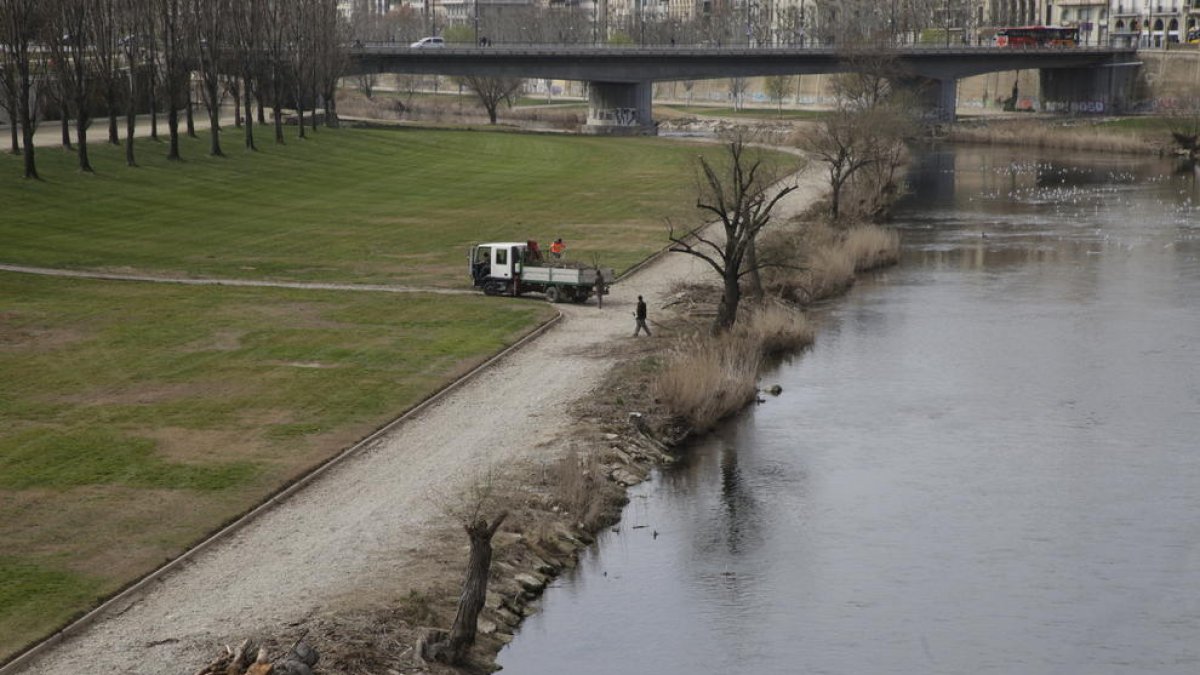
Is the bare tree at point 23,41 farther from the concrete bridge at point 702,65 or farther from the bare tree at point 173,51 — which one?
the concrete bridge at point 702,65

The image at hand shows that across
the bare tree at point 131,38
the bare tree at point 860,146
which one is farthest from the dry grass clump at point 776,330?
the bare tree at point 131,38

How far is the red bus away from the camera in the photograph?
7431 inches

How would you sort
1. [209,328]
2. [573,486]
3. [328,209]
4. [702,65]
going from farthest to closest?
[702,65]
[328,209]
[209,328]
[573,486]

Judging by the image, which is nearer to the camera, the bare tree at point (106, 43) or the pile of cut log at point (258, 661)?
the pile of cut log at point (258, 661)

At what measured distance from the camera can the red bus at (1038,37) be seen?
189 m

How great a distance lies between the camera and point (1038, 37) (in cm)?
18950

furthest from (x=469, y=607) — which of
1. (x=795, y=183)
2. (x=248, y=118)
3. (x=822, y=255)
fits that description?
(x=248, y=118)

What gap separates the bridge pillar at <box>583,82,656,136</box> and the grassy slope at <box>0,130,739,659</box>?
47154 millimetres

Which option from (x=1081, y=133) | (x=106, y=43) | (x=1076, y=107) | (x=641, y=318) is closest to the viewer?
(x=641, y=318)

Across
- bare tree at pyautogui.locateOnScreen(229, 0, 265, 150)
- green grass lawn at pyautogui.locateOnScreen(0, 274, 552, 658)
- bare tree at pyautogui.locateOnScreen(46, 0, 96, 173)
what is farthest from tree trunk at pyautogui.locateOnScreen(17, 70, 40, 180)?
bare tree at pyautogui.locateOnScreen(229, 0, 265, 150)

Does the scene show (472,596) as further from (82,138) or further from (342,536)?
(82,138)

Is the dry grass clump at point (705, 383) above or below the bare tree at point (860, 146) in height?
below

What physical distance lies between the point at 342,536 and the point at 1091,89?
548 feet

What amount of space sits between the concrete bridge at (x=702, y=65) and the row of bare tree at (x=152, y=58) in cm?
1250
